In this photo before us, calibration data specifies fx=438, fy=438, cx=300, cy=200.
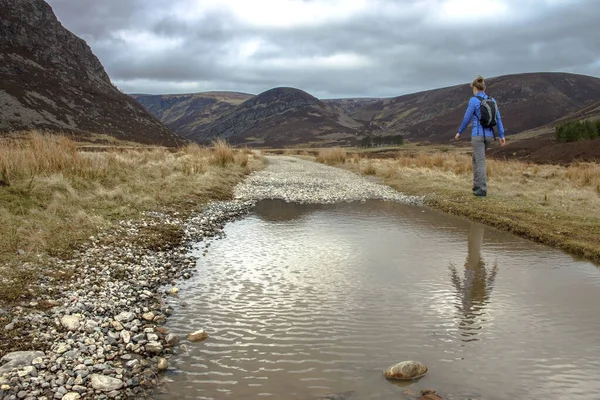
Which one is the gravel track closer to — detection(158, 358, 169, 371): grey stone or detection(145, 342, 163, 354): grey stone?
detection(145, 342, 163, 354): grey stone

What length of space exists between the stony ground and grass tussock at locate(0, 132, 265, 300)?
1.42 feet

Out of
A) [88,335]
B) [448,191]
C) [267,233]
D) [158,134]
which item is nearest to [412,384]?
[88,335]

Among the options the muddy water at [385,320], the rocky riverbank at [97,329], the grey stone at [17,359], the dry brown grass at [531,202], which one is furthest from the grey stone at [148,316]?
the dry brown grass at [531,202]

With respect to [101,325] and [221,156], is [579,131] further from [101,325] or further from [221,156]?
[101,325]

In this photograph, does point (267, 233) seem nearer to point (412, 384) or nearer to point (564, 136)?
point (412, 384)

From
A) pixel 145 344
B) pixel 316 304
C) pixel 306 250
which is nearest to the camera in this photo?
pixel 145 344

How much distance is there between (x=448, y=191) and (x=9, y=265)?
1502cm

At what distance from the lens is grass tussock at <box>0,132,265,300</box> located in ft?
22.7

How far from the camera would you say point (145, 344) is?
4.66 meters

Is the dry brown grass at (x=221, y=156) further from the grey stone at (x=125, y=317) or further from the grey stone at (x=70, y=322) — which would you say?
the grey stone at (x=70, y=322)

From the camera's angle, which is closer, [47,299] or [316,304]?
[47,299]

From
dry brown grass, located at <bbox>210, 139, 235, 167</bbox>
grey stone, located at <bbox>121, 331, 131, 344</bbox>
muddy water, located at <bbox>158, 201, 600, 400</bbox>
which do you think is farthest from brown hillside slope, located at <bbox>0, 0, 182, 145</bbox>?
grey stone, located at <bbox>121, 331, 131, 344</bbox>

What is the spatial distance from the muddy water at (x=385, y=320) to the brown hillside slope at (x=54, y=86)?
293 feet

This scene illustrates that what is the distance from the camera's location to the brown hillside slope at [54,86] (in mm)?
91312
